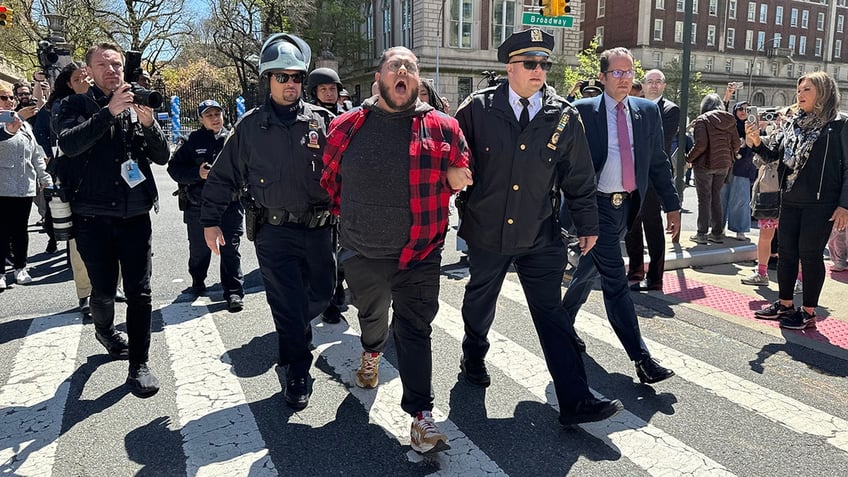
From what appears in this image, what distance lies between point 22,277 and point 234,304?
2861mm

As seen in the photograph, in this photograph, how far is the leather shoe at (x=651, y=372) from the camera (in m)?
4.02

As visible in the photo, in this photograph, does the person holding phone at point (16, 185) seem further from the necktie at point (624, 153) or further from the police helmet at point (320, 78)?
the necktie at point (624, 153)

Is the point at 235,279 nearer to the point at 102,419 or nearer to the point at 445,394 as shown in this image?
the point at 102,419

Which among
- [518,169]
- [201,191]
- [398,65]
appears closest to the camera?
[398,65]

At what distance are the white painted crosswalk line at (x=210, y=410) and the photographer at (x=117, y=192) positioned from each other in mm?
326

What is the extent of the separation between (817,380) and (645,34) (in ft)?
209

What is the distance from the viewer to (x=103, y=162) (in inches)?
155

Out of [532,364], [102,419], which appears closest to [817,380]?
[532,364]

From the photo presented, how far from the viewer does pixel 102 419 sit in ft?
12.0

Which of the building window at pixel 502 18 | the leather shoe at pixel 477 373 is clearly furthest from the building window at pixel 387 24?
the leather shoe at pixel 477 373

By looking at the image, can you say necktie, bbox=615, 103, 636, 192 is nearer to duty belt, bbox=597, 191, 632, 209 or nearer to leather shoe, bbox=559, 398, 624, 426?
duty belt, bbox=597, 191, 632, 209

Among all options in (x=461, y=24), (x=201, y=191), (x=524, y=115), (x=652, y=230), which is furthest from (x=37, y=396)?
(x=461, y=24)

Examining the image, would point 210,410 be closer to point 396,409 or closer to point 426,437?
point 396,409

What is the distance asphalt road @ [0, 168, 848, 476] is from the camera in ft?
10.5
